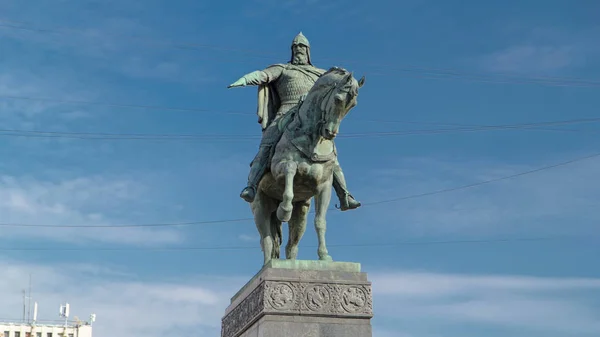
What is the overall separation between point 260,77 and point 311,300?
5005 millimetres

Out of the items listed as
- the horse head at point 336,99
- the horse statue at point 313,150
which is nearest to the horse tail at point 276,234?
the horse statue at point 313,150

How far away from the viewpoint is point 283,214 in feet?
59.1

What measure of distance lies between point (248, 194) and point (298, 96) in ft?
8.26

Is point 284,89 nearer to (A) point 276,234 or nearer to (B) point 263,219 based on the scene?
(B) point 263,219

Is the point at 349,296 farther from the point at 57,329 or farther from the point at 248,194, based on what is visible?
the point at 57,329

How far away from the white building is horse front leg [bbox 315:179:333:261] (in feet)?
330

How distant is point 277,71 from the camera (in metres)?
20.1

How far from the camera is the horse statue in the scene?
17438mm

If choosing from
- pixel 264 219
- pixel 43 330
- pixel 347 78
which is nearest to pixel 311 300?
pixel 264 219

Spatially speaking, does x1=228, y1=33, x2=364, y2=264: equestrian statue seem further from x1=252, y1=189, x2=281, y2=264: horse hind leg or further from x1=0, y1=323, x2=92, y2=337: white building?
x1=0, y1=323, x2=92, y2=337: white building

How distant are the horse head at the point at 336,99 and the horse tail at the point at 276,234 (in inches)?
102

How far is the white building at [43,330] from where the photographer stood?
11717cm

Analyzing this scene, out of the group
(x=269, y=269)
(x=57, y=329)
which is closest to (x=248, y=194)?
(x=269, y=269)

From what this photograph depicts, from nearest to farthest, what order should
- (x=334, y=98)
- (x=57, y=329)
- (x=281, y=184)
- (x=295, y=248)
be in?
(x=334, y=98)
(x=281, y=184)
(x=295, y=248)
(x=57, y=329)
